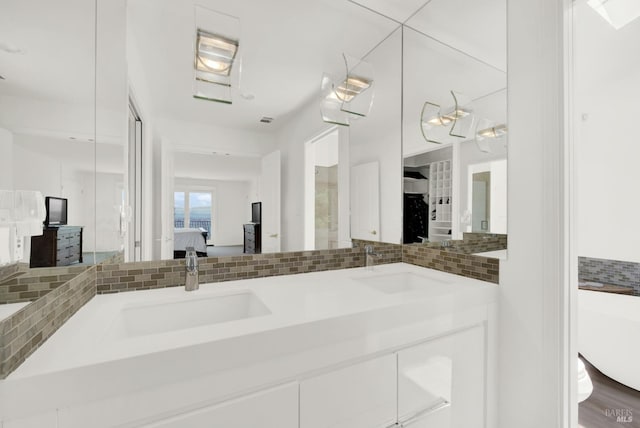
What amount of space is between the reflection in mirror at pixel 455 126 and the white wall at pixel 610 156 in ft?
3.92

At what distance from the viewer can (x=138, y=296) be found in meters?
1.15

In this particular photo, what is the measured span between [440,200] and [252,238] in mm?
1208

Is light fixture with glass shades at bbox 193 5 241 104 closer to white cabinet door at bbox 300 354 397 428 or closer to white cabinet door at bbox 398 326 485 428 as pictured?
white cabinet door at bbox 300 354 397 428

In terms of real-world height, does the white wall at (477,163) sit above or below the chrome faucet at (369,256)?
above

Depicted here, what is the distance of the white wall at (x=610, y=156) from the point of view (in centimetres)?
225

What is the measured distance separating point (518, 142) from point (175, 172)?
166 cm

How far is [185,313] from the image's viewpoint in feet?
3.74

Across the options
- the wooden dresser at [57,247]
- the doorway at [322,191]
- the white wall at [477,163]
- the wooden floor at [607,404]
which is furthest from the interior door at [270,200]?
the wooden floor at [607,404]

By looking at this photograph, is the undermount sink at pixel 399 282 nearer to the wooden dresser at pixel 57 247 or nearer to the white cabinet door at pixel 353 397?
A: the white cabinet door at pixel 353 397

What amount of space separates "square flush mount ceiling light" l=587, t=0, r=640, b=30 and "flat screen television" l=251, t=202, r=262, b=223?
1.86 m

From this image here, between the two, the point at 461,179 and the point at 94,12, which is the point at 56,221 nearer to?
the point at 94,12

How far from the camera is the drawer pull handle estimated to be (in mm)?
1057

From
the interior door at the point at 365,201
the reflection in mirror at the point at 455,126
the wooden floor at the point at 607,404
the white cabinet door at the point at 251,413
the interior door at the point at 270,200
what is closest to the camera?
the white cabinet door at the point at 251,413

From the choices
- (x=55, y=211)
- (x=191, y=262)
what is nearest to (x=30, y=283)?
(x=55, y=211)
